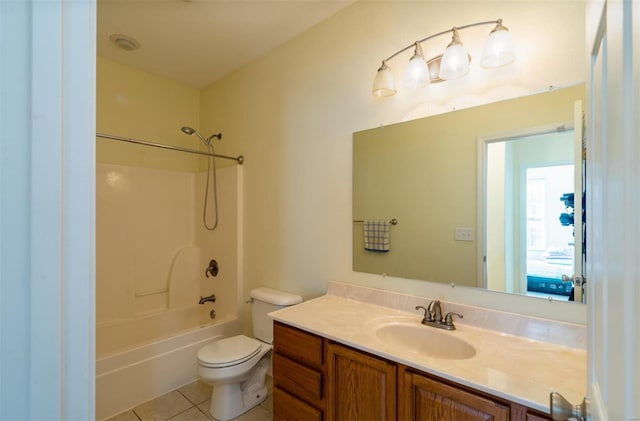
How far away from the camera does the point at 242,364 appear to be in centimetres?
192

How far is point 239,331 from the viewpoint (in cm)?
269

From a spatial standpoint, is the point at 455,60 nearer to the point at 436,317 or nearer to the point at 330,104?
the point at 330,104

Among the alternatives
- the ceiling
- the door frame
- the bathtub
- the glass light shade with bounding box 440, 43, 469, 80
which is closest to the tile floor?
the bathtub

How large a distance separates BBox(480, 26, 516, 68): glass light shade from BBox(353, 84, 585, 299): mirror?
7.2 inches

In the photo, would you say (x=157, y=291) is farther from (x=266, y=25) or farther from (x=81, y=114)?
(x=81, y=114)

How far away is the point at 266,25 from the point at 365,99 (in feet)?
3.19

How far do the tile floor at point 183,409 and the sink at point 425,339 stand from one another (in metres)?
1.14

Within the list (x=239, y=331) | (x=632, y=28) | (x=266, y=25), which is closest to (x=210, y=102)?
(x=266, y=25)

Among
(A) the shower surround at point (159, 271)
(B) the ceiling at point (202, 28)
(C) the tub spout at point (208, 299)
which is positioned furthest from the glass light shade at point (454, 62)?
(C) the tub spout at point (208, 299)

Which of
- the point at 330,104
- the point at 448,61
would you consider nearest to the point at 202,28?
the point at 330,104

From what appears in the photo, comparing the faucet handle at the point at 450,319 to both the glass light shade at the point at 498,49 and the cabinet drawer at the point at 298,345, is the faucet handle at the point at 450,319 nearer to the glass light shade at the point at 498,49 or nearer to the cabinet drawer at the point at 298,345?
the cabinet drawer at the point at 298,345

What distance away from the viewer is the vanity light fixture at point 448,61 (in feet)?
4.26

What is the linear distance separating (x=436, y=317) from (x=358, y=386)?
513 mm

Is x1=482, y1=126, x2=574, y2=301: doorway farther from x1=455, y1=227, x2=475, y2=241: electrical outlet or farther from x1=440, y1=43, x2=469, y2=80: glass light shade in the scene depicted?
x1=440, y1=43, x2=469, y2=80: glass light shade
